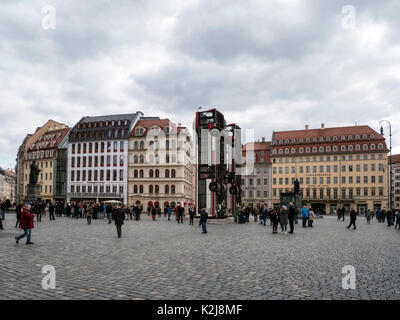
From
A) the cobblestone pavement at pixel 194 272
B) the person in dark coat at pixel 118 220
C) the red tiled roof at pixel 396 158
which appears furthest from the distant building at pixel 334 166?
the cobblestone pavement at pixel 194 272

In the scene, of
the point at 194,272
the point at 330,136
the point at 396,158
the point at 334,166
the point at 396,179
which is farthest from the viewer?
the point at 396,158

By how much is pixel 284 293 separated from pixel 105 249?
7.47 meters

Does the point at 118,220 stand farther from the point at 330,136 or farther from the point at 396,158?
the point at 396,158

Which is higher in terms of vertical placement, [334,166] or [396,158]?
[396,158]

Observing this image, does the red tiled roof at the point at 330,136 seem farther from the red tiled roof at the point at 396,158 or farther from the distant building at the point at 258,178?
the red tiled roof at the point at 396,158

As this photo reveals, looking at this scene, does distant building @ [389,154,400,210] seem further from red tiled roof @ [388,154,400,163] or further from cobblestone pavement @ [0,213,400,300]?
cobblestone pavement @ [0,213,400,300]

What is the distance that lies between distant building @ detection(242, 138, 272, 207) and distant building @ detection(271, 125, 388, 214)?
6.07ft

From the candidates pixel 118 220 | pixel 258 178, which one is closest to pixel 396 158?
pixel 258 178

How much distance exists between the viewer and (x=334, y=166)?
295ft

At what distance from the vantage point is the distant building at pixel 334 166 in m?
85.2

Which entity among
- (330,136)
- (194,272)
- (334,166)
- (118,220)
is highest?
(330,136)

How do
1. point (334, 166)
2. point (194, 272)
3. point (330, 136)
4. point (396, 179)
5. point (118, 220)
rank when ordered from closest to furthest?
point (194, 272) → point (118, 220) → point (334, 166) → point (330, 136) → point (396, 179)

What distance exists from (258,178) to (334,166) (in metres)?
18.8
